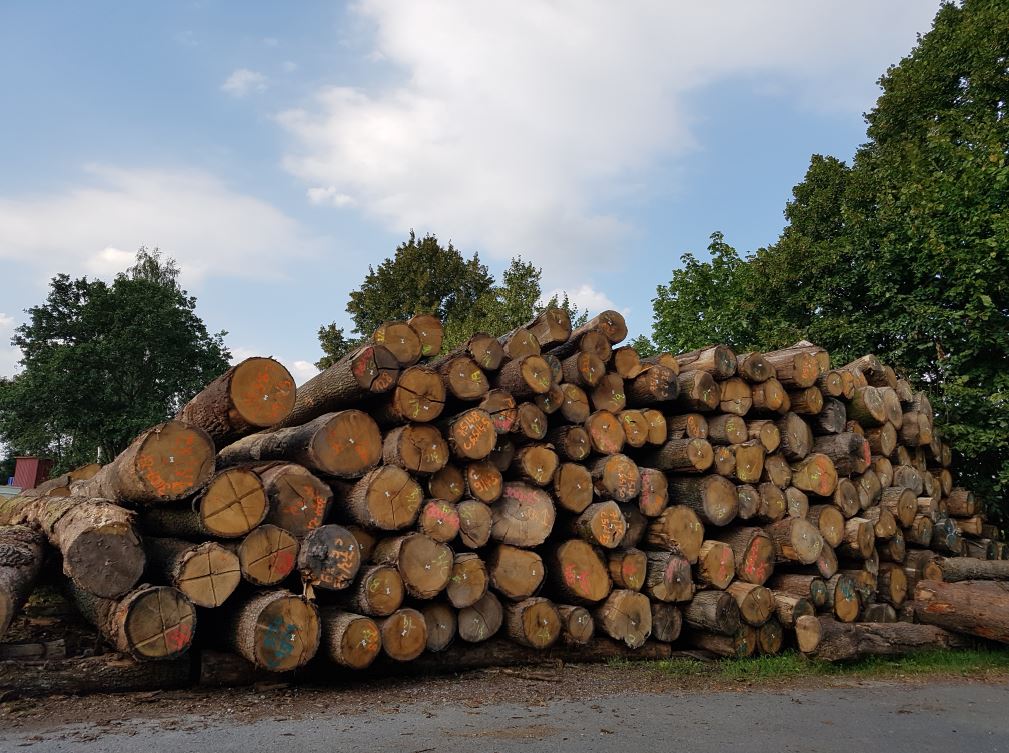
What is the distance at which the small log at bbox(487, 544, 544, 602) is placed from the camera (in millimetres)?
5738

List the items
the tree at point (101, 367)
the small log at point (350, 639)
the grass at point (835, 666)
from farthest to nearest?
1. the tree at point (101, 367)
2. the grass at point (835, 666)
3. the small log at point (350, 639)

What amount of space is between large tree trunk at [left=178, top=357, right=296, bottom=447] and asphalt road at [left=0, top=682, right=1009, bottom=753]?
71.8 inches

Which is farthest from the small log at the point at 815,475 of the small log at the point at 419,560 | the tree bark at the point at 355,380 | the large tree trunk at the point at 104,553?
the large tree trunk at the point at 104,553

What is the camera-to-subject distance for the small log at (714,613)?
621 cm

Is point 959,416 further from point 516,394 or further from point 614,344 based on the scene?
point 516,394

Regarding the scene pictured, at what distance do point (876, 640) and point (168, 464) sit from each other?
6.28 metres

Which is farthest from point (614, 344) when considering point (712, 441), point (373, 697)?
point (373, 697)

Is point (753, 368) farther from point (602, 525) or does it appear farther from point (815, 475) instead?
point (602, 525)

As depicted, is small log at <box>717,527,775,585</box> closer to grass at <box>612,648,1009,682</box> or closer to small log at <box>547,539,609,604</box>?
grass at <box>612,648,1009,682</box>

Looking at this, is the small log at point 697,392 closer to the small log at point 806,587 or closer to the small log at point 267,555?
the small log at point 806,587

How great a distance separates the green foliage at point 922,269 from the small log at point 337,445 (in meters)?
8.23

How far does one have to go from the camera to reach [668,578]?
622 cm

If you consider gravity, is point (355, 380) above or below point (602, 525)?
above

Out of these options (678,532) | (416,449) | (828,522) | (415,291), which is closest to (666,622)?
(678,532)
